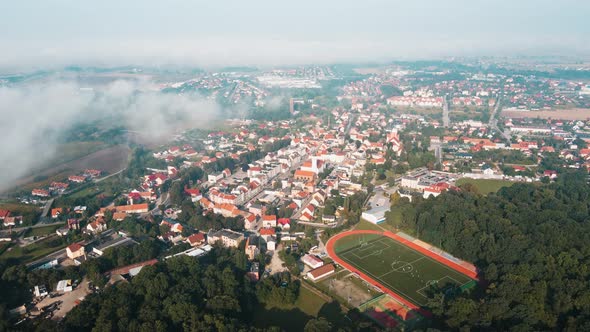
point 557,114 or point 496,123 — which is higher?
point 557,114

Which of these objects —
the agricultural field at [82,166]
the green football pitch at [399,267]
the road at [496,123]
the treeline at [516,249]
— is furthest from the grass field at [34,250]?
the road at [496,123]

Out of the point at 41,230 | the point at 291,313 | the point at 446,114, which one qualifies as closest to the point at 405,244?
the point at 291,313

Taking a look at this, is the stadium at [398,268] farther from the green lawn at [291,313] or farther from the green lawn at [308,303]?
the green lawn at [291,313]

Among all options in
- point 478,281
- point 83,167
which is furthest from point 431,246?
point 83,167

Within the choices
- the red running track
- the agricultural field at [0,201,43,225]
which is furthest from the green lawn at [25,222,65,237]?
the red running track

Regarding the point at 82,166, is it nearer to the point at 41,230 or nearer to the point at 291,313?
the point at 41,230

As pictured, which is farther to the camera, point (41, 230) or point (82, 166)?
point (82, 166)
